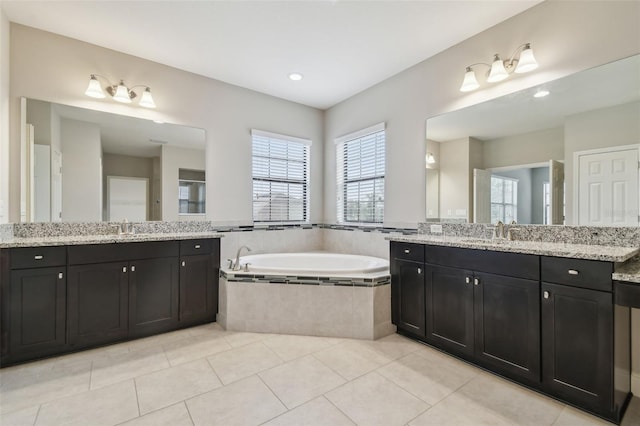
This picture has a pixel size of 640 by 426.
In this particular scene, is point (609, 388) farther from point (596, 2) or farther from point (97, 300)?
point (97, 300)

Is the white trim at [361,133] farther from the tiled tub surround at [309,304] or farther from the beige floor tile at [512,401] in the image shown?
the beige floor tile at [512,401]

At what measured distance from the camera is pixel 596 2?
1.99 m

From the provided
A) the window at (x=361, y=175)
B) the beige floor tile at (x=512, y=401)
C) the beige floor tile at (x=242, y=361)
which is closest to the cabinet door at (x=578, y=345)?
the beige floor tile at (x=512, y=401)

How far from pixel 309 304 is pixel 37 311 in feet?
6.95

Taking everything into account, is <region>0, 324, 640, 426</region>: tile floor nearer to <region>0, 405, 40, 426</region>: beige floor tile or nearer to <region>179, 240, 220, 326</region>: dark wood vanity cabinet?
<region>0, 405, 40, 426</region>: beige floor tile

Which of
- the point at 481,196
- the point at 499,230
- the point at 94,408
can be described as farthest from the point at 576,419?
the point at 94,408

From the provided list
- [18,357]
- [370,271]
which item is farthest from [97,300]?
[370,271]

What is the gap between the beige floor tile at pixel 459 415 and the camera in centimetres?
160

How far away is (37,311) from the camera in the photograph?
7.35 ft

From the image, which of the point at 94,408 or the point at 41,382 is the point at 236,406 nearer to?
the point at 94,408

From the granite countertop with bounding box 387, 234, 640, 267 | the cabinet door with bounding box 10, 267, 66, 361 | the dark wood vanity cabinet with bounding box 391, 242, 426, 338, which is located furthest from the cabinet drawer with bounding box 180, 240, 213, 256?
the granite countertop with bounding box 387, 234, 640, 267

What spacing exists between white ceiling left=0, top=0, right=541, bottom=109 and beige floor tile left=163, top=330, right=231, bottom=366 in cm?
275

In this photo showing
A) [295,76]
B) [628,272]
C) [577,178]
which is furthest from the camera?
[295,76]

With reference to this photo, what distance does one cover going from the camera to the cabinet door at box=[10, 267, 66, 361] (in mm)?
2174
